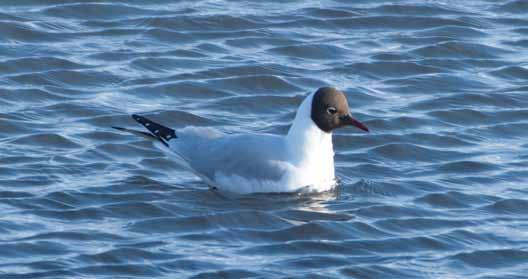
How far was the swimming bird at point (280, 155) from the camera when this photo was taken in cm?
1241

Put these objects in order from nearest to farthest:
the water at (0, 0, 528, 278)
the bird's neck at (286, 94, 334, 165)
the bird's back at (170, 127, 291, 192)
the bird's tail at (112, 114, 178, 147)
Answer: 1. the water at (0, 0, 528, 278)
2. the bird's back at (170, 127, 291, 192)
3. the bird's neck at (286, 94, 334, 165)
4. the bird's tail at (112, 114, 178, 147)

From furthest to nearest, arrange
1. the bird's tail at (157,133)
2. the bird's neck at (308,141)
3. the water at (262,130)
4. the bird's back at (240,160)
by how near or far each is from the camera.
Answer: the bird's tail at (157,133) < the bird's neck at (308,141) < the bird's back at (240,160) < the water at (262,130)

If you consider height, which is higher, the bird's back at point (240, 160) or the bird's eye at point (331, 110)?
the bird's eye at point (331, 110)

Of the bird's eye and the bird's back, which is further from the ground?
the bird's eye

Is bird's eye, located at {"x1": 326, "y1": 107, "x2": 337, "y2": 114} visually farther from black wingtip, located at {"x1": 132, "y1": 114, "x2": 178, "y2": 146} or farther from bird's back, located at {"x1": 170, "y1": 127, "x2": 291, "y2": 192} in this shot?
black wingtip, located at {"x1": 132, "y1": 114, "x2": 178, "y2": 146}

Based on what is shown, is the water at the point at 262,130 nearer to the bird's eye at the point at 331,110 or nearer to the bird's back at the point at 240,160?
the bird's back at the point at 240,160

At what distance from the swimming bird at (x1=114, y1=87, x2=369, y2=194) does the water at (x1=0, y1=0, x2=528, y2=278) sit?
131mm

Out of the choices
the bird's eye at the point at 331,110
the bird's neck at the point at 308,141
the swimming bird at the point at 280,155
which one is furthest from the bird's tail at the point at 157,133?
the bird's eye at the point at 331,110

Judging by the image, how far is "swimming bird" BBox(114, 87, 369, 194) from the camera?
12406 mm

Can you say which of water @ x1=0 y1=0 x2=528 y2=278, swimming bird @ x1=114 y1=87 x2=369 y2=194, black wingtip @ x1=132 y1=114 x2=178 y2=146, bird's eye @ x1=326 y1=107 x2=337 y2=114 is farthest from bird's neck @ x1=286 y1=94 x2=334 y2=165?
black wingtip @ x1=132 y1=114 x2=178 y2=146

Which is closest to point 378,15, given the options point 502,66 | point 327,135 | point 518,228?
point 502,66

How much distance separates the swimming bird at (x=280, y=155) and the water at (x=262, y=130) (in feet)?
0.43

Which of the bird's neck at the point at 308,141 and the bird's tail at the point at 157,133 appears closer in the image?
the bird's neck at the point at 308,141

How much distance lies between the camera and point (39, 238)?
1101 centimetres
